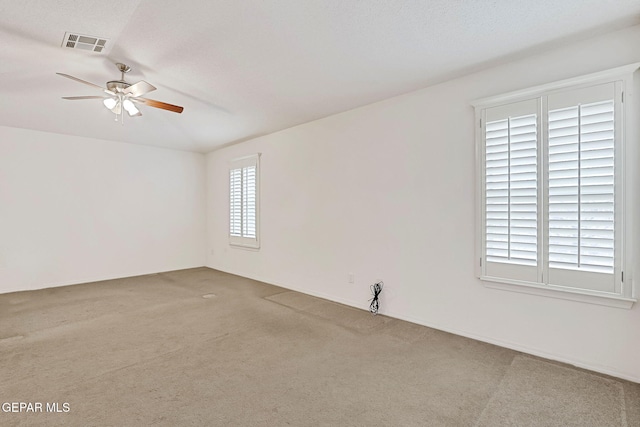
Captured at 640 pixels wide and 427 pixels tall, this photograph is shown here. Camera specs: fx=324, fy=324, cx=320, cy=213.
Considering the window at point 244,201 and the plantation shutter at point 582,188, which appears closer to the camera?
the plantation shutter at point 582,188

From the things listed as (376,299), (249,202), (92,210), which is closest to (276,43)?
(376,299)

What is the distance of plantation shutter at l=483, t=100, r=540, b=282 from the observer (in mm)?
2826

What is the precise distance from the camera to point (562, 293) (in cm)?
271

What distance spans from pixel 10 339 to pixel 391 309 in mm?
4009

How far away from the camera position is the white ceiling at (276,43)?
224 centimetres

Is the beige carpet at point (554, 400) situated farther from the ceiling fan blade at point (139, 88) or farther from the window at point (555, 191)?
the ceiling fan blade at point (139, 88)

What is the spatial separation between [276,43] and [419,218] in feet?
7.54

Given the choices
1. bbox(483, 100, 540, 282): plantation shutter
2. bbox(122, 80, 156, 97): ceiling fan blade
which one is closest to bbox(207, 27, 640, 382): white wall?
bbox(483, 100, 540, 282): plantation shutter

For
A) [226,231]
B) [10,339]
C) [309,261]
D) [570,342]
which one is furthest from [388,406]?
[226,231]

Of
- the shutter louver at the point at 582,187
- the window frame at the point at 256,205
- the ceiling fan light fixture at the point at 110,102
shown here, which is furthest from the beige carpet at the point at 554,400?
the window frame at the point at 256,205

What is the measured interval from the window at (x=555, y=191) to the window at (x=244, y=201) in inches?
156

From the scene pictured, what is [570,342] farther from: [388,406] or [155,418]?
[155,418]

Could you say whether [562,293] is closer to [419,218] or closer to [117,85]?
[419,218]

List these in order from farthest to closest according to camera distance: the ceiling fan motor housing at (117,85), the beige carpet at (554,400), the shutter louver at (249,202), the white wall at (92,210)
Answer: the shutter louver at (249,202), the white wall at (92,210), the ceiling fan motor housing at (117,85), the beige carpet at (554,400)
